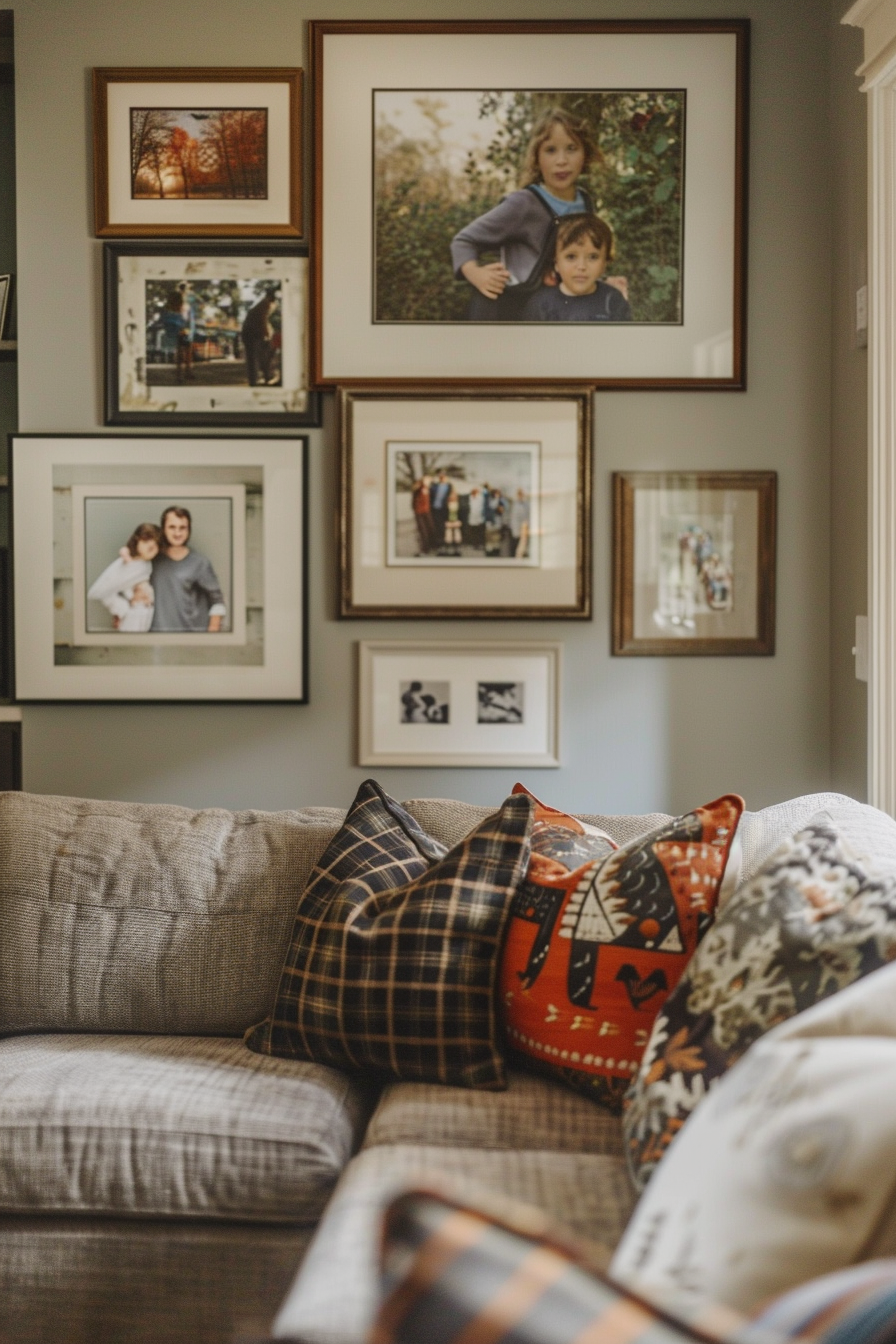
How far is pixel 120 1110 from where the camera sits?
1.49 metres

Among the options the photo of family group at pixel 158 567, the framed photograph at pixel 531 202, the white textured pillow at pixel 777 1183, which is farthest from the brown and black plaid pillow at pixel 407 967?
the framed photograph at pixel 531 202

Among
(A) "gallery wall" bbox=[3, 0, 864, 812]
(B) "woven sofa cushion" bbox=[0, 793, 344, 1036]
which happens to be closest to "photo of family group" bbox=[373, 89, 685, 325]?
(A) "gallery wall" bbox=[3, 0, 864, 812]

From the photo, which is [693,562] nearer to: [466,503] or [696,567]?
[696,567]

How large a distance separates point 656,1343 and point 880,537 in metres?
2.24

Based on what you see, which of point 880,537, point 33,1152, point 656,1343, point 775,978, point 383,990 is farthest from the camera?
point 880,537

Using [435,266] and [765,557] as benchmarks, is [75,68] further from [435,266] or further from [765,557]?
[765,557]

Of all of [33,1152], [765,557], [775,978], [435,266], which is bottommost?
[33,1152]

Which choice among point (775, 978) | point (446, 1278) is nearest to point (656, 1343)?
point (446, 1278)


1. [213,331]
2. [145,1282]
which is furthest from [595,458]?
[145,1282]

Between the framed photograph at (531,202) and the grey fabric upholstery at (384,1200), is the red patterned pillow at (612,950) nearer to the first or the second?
the grey fabric upholstery at (384,1200)

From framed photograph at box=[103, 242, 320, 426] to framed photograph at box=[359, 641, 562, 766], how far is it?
70 cm

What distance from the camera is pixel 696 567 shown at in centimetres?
285

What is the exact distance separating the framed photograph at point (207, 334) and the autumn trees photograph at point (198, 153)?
0.14 meters

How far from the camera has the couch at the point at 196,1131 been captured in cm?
131
